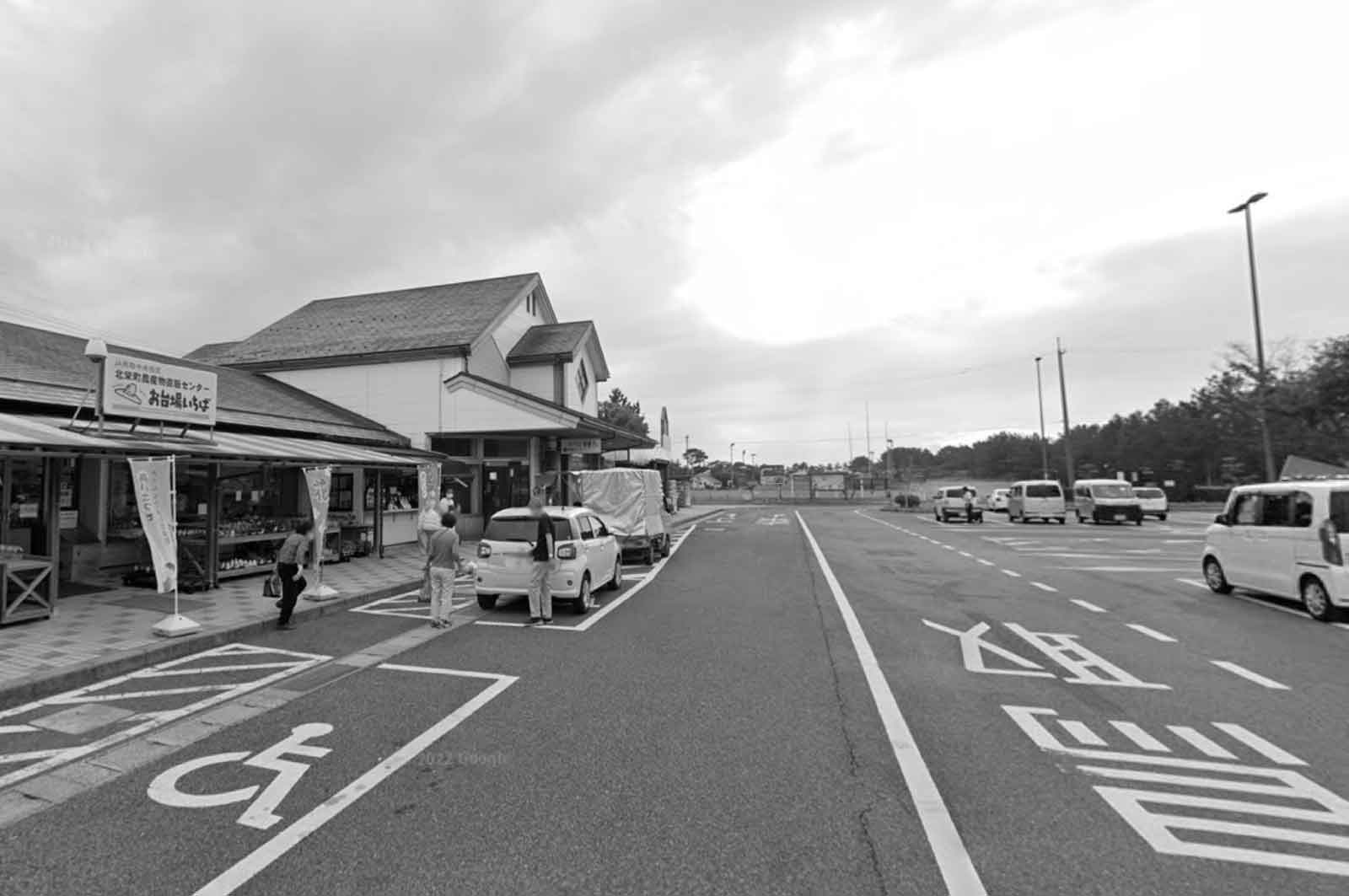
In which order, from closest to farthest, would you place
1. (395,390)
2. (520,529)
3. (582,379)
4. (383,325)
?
1. (520,529)
2. (395,390)
3. (383,325)
4. (582,379)

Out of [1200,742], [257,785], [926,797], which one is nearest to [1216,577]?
[1200,742]

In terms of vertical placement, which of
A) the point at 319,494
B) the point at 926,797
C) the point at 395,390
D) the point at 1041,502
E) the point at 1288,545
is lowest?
the point at 926,797

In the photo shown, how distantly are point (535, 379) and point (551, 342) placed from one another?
1723mm

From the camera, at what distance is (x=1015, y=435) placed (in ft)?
344

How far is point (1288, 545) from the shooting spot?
9406 millimetres

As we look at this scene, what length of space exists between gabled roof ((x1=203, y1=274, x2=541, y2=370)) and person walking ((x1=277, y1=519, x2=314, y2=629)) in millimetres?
13417

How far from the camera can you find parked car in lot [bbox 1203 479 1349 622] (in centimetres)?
860

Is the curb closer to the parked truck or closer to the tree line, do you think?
the parked truck

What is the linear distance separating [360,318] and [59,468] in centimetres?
1598

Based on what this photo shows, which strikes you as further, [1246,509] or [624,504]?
[624,504]

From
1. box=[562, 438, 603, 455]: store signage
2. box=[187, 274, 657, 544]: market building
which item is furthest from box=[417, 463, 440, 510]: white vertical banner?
box=[562, 438, 603, 455]: store signage

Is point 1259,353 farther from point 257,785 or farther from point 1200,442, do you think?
point 1200,442

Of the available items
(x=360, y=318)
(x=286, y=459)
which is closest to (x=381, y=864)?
(x=286, y=459)

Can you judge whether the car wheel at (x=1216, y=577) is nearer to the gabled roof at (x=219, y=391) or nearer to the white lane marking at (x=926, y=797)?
the white lane marking at (x=926, y=797)
